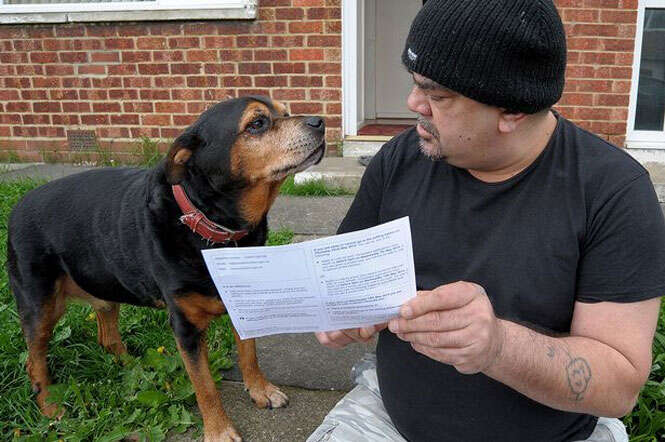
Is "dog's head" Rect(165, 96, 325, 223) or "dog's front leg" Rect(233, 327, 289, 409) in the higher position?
"dog's head" Rect(165, 96, 325, 223)

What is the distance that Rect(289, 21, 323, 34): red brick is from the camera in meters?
5.80

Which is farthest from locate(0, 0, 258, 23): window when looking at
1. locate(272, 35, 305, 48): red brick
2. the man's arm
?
the man's arm

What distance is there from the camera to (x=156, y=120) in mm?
6461

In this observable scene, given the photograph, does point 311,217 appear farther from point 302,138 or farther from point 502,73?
point 502,73

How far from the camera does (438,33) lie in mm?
1622

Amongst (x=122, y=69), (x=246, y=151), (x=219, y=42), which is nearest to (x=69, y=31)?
(x=122, y=69)

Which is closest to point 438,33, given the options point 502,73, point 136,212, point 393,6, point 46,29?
point 502,73

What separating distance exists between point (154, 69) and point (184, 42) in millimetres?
485

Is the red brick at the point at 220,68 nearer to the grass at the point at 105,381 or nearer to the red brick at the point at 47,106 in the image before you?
the red brick at the point at 47,106

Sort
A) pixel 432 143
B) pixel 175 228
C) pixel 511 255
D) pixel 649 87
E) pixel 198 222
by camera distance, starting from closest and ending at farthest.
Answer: pixel 511 255, pixel 432 143, pixel 198 222, pixel 175 228, pixel 649 87

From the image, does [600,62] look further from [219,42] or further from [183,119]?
[183,119]

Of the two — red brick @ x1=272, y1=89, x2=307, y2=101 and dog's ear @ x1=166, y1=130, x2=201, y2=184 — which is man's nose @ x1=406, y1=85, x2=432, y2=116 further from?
red brick @ x1=272, y1=89, x2=307, y2=101

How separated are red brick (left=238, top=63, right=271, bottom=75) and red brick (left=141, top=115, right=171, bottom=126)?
104 centimetres

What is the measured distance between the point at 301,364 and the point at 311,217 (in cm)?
212
